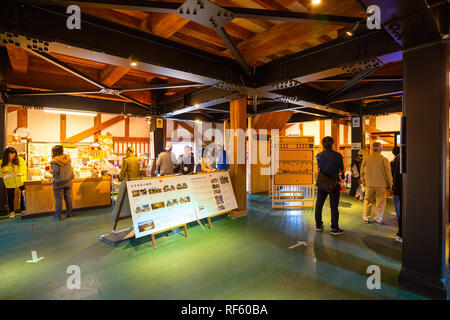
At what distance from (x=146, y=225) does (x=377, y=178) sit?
4672mm

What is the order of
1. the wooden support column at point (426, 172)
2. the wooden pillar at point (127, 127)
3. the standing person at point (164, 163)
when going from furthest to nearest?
the wooden pillar at point (127, 127) → the standing person at point (164, 163) → the wooden support column at point (426, 172)

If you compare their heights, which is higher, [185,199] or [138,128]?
[138,128]

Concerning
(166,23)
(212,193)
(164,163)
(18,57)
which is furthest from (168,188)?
Answer: (18,57)

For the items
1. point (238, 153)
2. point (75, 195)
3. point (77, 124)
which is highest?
point (77, 124)

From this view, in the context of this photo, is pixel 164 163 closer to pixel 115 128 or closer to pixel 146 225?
pixel 146 225

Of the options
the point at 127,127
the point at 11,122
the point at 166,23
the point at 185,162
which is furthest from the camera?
the point at 127,127

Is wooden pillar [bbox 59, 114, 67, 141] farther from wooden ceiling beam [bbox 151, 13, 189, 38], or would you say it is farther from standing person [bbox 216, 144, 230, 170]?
wooden ceiling beam [bbox 151, 13, 189, 38]

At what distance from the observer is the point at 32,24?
2404 mm

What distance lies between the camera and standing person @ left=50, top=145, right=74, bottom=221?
5.29m

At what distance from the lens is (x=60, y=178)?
535 cm

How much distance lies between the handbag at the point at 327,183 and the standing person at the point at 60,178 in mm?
5681

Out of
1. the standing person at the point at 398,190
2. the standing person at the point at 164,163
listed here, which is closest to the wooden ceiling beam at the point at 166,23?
the standing person at the point at 164,163

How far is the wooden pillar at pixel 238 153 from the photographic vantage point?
215 inches

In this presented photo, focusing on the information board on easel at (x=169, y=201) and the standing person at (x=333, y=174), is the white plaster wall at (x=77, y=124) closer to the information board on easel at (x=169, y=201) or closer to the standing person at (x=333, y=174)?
the information board on easel at (x=169, y=201)
